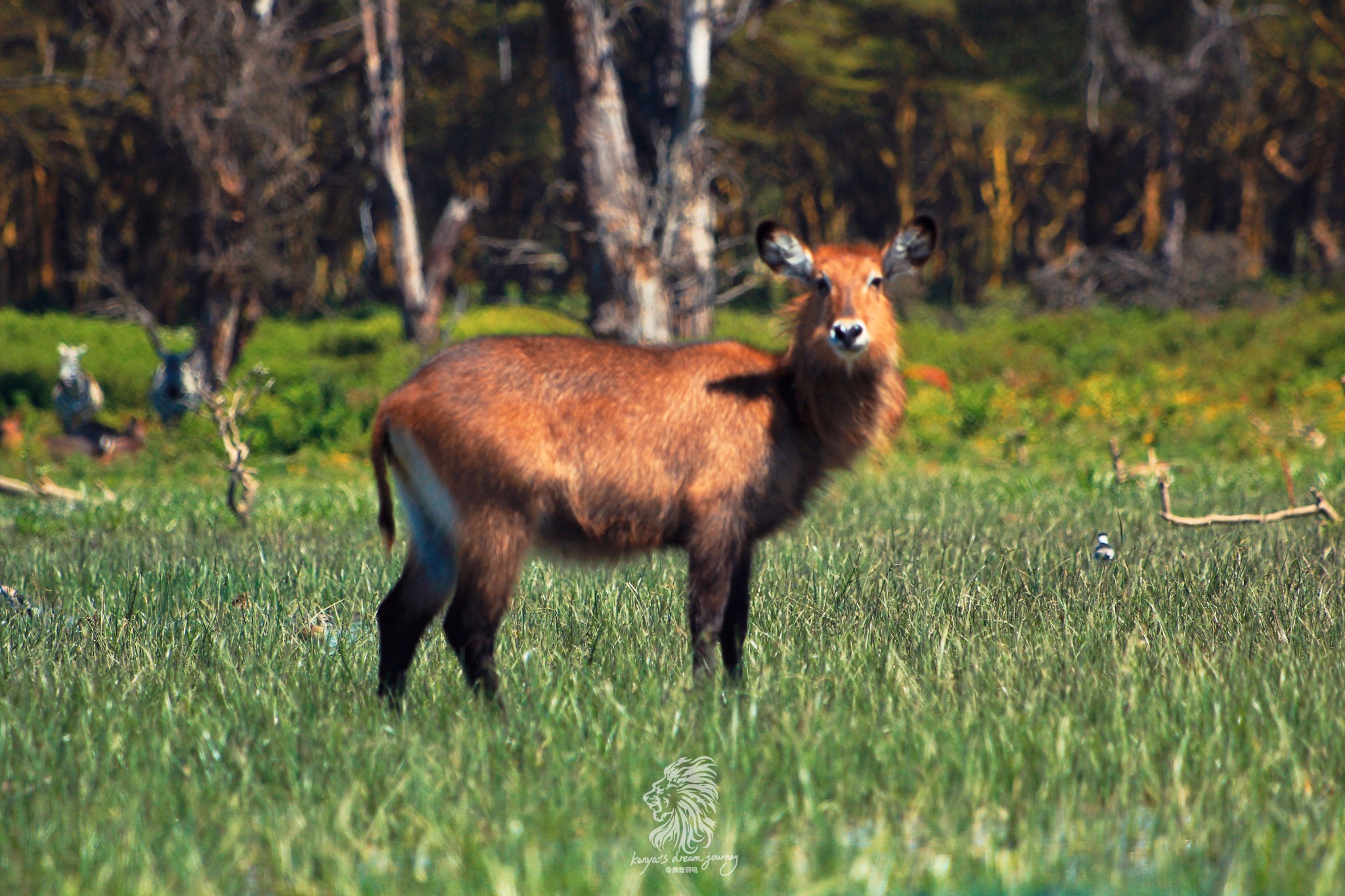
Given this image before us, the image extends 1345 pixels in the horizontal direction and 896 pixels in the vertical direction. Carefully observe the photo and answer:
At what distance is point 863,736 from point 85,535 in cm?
599

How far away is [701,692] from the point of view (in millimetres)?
3830

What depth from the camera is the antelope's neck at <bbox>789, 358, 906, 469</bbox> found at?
14.3 ft

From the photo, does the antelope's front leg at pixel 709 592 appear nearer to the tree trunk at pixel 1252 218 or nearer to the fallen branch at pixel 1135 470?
the fallen branch at pixel 1135 470

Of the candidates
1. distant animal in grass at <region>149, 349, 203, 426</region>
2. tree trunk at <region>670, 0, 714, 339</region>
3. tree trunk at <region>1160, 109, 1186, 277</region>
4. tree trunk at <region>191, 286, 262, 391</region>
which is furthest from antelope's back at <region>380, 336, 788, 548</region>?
tree trunk at <region>1160, 109, 1186, 277</region>

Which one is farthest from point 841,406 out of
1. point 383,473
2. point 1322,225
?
point 1322,225

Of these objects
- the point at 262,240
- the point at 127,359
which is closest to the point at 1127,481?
the point at 262,240

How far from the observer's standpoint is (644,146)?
14.9 meters

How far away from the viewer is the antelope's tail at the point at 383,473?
404cm

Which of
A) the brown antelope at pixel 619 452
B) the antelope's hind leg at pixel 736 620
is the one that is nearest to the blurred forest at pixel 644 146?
the brown antelope at pixel 619 452

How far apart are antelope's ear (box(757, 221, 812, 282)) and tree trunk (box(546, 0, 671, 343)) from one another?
5.36 metres

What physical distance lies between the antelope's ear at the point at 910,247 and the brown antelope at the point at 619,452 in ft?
0.09

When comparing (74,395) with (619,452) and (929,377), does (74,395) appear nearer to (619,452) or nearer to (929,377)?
(929,377)

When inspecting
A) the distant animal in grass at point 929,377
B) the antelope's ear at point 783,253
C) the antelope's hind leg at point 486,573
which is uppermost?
the antelope's ear at point 783,253

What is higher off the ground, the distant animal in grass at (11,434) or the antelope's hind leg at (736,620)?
the antelope's hind leg at (736,620)
